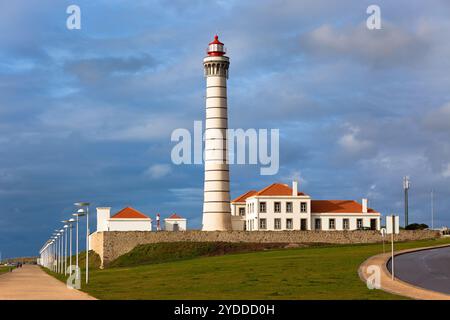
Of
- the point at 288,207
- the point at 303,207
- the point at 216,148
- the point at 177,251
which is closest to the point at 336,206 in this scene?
the point at 303,207

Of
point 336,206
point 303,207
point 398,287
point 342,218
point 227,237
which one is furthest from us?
point 336,206

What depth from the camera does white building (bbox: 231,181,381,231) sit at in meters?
92.8

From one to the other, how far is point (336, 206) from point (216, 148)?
2100 cm

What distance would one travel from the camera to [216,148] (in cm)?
8406

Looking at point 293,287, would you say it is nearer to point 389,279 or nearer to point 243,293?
point 243,293

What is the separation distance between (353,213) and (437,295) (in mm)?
63662

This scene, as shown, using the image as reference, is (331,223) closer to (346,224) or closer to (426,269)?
(346,224)

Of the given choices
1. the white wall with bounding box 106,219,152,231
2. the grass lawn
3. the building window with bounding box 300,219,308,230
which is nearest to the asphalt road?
the grass lawn

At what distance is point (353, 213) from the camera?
96312 millimetres

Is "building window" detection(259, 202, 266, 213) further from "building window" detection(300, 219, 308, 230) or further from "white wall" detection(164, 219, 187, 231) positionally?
"white wall" detection(164, 219, 187, 231)

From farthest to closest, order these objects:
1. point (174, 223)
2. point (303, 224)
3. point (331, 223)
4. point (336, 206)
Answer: point (174, 223) → point (336, 206) → point (331, 223) → point (303, 224)

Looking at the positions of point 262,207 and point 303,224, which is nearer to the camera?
point 262,207

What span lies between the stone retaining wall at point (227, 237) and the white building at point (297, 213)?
5.54 m

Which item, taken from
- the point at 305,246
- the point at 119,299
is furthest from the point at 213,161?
the point at 119,299
